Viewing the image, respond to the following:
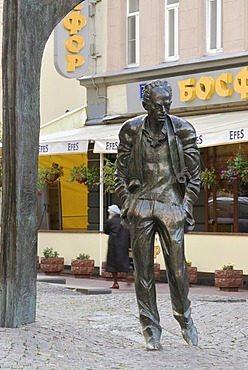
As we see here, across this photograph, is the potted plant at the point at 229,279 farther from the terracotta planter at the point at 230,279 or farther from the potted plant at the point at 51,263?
the potted plant at the point at 51,263

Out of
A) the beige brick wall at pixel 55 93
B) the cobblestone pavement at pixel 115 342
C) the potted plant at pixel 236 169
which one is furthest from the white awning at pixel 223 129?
the beige brick wall at pixel 55 93

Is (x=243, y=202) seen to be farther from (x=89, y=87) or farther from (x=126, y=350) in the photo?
(x=126, y=350)

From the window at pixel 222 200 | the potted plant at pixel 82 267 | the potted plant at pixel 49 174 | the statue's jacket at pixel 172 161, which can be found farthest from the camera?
the potted plant at pixel 49 174

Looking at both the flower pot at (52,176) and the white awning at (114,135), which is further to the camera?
the flower pot at (52,176)

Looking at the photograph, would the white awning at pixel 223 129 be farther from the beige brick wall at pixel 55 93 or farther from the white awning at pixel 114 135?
the beige brick wall at pixel 55 93

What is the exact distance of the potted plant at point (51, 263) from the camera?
23.5m

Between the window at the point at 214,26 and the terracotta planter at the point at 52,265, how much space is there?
539cm

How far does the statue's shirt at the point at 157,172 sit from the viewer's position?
8914 mm

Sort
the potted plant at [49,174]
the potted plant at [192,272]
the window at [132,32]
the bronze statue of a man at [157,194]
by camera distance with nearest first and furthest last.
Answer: the bronze statue of a man at [157,194]
the potted plant at [192,272]
the window at [132,32]
the potted plant at [49,174]

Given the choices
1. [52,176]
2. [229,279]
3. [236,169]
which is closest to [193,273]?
[229,279]

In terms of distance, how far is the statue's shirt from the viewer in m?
8.91

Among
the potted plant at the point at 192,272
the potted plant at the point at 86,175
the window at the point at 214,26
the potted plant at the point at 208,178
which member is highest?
the window at the point at 214,26

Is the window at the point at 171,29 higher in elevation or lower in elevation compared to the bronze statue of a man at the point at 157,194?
higher

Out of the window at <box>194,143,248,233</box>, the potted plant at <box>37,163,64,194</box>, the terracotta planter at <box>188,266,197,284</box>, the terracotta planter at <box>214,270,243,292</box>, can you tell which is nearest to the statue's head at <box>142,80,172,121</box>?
the terracotta planter at <box>214,270,243,292</box>
